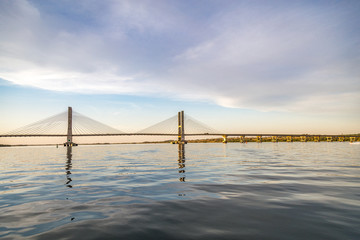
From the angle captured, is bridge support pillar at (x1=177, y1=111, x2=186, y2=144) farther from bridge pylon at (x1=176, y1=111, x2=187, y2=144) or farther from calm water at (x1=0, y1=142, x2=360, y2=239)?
calm water at (x1=0, y1=142, x2=360, y2=239)

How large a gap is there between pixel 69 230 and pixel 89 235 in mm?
661

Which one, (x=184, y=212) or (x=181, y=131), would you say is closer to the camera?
(x=184, y=212)

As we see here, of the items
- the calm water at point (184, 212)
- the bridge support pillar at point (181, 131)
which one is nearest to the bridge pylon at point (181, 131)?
the bridge support pillar at point (181, 131)

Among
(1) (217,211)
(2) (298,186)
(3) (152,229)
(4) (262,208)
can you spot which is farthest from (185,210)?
(2) (298,186)

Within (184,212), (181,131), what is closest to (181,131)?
(181,131)

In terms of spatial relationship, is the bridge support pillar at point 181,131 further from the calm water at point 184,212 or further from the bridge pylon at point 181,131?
the calm water at point 184,212

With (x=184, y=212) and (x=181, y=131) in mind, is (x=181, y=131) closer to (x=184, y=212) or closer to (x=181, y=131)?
(x=181, y=131)

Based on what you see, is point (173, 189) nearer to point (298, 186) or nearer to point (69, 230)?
point (69, 230)

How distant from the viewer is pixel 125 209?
629cm

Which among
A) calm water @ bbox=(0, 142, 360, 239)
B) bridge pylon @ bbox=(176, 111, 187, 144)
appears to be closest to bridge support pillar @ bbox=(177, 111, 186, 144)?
bridge pylon @ bbox=(176, 111, 187, 144)

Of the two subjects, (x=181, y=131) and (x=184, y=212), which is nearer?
(x=184, y=212)

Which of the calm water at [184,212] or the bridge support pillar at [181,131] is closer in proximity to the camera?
the calm water at [184,212]

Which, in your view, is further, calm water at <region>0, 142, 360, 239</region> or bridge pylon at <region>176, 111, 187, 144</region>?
bridge pylon at <region>176, 111, 187, 144</region>

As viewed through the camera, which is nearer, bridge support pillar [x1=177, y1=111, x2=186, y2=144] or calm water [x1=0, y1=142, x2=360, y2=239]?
calm water [x1=0, y1=142, x2=360, y2=239]
